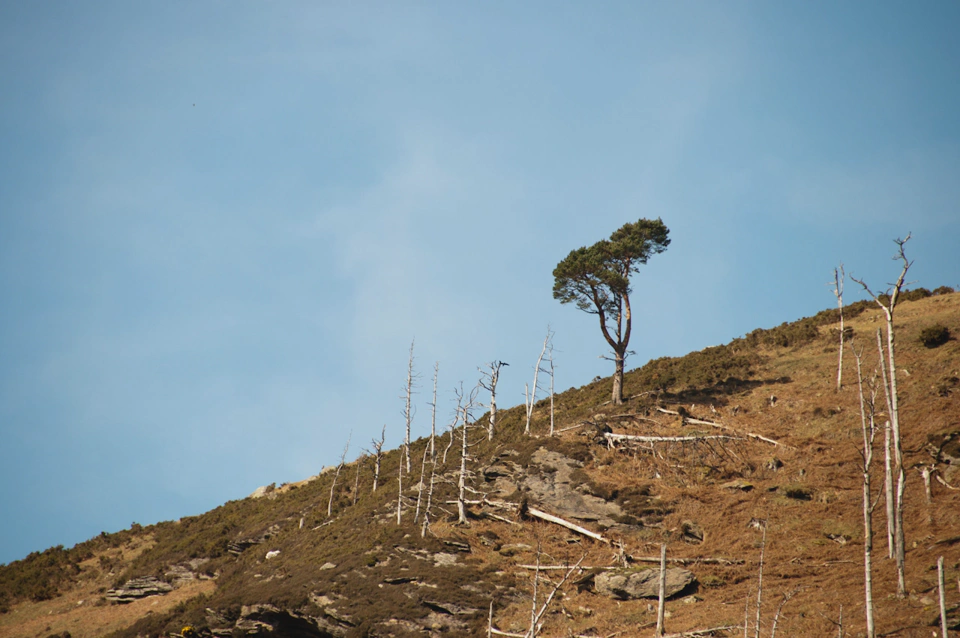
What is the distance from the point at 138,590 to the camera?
38531 mm

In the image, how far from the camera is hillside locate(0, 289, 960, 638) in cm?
2258

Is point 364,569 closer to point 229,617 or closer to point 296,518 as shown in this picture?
point 229,617

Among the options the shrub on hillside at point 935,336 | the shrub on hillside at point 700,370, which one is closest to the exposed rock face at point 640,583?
the shrub on hillside at point 700,370

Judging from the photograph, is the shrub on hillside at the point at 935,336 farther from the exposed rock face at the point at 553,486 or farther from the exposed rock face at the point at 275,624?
the exposed rock face at the point at 275,624

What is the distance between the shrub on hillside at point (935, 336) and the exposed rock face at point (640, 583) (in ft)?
83.5

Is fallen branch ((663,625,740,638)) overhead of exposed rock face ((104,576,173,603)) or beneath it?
overhead

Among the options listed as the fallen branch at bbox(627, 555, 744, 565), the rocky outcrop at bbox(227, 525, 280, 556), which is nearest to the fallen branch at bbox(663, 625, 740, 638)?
the fallen branch at bbox(627, 555, 744, 565)

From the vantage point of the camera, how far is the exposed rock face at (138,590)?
38125 millimetres

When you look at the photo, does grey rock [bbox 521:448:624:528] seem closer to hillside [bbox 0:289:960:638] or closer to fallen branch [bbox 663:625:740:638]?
hillside [bbox 0:289:960:638]

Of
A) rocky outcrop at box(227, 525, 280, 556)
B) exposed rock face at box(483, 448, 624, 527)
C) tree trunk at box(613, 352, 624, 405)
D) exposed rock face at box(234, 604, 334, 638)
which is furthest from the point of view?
tree trunk at box(613, 352, 624, 405)

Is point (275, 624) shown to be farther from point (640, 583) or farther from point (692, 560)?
point (692, 560)

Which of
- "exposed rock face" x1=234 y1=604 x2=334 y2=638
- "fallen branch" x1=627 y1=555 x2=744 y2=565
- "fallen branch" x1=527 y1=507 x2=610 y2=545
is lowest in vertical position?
"exposed rock face" x1=234 y1=604 x2=334 y2=638

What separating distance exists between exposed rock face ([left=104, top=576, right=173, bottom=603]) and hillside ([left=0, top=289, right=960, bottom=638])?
0.64 ft

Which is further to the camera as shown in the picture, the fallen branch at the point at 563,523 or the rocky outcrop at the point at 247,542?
the rocky outcrop at the point at 247,542
